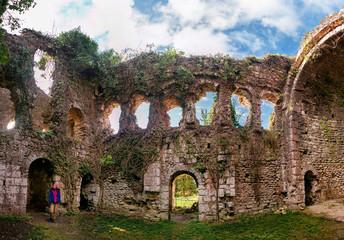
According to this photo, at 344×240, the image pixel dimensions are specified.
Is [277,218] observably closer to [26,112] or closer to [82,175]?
[82,175]

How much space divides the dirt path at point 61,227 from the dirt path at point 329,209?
Answer: 835 centimetres

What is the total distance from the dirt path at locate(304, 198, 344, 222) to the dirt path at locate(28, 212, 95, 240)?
8.35 m

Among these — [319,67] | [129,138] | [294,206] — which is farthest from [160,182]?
[319,67]

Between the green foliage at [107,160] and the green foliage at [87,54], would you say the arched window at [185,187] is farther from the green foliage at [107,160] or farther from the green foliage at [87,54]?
the green foliage at [87,54]

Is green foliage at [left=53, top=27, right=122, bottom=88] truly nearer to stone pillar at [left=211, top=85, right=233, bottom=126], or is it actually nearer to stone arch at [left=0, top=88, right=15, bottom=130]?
stone arch at [left=0, top=88, right=15, bottom=130]

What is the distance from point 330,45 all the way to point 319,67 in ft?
4.26

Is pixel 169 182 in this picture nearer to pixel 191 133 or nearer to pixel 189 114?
pixel 191 133

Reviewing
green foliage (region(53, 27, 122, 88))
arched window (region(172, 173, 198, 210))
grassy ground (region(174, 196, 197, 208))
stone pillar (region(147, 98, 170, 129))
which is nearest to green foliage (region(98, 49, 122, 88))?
green foliage (region(53, 27, 122, 88))

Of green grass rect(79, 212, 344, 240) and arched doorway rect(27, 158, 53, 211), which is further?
arched doorway rect(27, 158, 53, 211)

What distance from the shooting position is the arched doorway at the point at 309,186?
42.7 feet

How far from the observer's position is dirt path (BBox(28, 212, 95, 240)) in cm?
881

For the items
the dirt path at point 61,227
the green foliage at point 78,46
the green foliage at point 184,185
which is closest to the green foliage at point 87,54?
the green foliage at point 78,46

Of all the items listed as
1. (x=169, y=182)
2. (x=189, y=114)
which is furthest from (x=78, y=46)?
(x=169, y=182)

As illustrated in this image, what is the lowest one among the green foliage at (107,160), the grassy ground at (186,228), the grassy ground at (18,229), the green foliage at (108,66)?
the grassy ground at (186,228)
